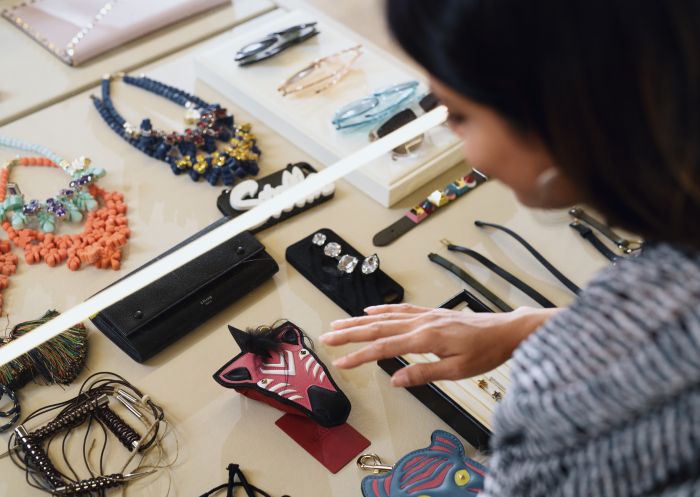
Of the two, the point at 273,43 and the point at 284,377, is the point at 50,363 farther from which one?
the point at 273,43

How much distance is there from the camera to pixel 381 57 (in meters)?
1.24

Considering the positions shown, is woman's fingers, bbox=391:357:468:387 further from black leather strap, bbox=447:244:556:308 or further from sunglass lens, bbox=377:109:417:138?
sunglass lens, bbox=377:109:417:138

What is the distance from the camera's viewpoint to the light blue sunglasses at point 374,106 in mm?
1093

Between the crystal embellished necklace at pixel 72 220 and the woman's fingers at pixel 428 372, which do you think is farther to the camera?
the crystal embellished necklace at pixel 72 220

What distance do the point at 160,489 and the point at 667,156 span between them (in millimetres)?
612

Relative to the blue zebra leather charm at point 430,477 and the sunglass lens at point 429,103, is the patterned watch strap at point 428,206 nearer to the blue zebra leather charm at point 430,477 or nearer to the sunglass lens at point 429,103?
the sunglass lens at point 429,103

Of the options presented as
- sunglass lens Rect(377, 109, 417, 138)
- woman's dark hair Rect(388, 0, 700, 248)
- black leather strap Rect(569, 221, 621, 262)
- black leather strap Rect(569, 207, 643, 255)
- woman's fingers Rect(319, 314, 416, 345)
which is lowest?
black leather strap Rect(569, 221, 621, 262)

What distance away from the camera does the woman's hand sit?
66 centimetres

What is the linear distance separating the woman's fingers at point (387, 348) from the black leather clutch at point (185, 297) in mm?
288

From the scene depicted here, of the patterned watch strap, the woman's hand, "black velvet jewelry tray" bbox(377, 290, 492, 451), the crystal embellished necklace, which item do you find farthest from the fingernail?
the crystal embellished necklace

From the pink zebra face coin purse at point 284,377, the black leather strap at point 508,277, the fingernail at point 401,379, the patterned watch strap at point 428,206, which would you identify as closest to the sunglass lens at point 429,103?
the patterned watch strap at point 428,206

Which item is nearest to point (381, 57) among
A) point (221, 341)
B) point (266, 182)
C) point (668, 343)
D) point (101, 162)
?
point (266, 182)

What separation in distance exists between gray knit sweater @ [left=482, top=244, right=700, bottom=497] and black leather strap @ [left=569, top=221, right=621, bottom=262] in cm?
53

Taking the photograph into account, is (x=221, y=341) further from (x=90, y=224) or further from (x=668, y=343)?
(x=668, y=343)
